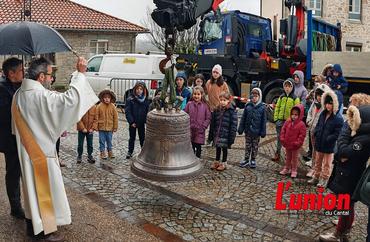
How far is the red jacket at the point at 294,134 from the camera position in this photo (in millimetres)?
6664

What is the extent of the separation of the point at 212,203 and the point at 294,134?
6.74 ft

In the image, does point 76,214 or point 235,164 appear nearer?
point 76,214

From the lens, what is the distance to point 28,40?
4.30m

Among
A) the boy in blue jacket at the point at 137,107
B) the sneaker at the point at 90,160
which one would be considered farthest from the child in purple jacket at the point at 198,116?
the sneaker at the point at 90,160

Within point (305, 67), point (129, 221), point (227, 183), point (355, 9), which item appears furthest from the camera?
point (355, 9)

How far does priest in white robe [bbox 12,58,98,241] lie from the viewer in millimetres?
4004

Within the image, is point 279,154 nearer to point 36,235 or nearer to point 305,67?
point 36,235

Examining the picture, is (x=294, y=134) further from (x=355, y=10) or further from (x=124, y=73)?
(x=355, y=10)

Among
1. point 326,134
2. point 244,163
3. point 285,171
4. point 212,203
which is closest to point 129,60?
point 244,163

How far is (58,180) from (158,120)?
135 centimetres

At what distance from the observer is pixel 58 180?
13.6ft

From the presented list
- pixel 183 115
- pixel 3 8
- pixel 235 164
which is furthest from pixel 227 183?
pixel 3 8

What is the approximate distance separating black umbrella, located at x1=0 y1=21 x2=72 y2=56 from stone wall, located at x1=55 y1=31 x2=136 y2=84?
18.1m

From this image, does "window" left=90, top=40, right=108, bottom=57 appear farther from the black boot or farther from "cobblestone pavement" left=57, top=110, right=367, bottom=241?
the black boot
